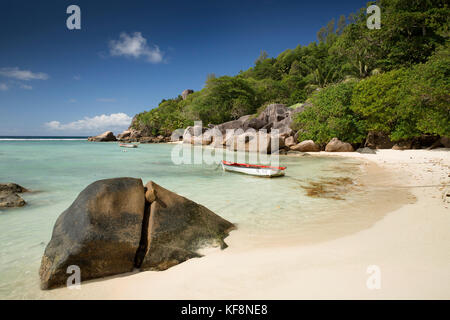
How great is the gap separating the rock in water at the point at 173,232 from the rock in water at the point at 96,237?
0.20 metres

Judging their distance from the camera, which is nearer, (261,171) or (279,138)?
(261,171)

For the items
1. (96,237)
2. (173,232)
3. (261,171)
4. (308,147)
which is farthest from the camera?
(308,147)

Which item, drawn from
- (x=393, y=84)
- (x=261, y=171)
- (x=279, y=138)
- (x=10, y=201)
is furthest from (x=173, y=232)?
(x=393, y=84)

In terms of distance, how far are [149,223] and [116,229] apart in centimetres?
47

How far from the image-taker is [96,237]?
2.90m

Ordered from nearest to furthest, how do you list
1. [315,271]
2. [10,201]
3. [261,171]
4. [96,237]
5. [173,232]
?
[315,271], [96,237], [173,232], [10,201], [261,171]

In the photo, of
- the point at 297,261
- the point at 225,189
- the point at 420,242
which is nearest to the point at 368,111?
the point at 225,189

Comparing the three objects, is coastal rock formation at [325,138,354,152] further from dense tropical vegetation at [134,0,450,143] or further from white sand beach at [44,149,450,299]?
white sand beach at [44,149,450,299]

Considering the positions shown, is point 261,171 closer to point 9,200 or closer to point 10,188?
point 9,200

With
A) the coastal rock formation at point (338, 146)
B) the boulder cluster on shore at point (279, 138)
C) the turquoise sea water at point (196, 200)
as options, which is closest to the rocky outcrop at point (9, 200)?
the turquoise sea water at point (196, 200)

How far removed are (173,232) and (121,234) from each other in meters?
0.73

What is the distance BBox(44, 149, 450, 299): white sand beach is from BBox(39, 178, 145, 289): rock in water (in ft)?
0.59

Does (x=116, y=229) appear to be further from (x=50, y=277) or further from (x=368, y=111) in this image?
(x=368, y=111)

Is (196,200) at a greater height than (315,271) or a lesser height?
lesser
